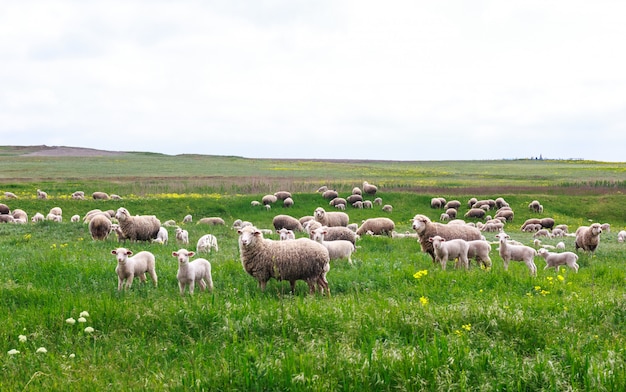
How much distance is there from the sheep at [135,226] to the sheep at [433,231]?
10727 mm

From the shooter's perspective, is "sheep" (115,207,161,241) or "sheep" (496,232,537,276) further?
"sheep" (115,207,161,241)

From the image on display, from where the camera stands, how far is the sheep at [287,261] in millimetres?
10250

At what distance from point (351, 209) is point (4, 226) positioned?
23.7m

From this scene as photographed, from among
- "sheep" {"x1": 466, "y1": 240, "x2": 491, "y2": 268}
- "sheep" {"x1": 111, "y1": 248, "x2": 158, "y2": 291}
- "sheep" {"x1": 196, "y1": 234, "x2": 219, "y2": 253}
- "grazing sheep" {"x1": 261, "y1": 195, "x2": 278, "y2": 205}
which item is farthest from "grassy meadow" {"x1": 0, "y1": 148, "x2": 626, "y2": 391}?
"grazing sheep" {"x1": 261, "y1": 195, "x2": 278, "y2": 205}

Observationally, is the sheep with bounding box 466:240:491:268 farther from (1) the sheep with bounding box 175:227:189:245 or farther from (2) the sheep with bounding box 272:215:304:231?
(2) the sheep with bounding box 272:215:304:231

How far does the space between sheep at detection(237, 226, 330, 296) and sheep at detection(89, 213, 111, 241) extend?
11.4 meters

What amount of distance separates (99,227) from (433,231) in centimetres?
1285

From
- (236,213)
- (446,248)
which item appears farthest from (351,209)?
(446,248)

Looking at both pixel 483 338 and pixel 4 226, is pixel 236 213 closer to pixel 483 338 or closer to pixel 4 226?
pixel 4 226

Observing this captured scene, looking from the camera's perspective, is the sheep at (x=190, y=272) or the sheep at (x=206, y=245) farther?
the sheep at (x=206, y=245)

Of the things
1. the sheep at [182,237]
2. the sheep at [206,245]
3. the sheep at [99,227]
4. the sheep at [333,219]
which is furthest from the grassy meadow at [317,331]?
the sheep at [333,219]

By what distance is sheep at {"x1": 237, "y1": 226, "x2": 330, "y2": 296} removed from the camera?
10.2 meters

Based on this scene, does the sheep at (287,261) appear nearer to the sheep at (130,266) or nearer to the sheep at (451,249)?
the sheep at (130,266)

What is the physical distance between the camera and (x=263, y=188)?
47.9 m
